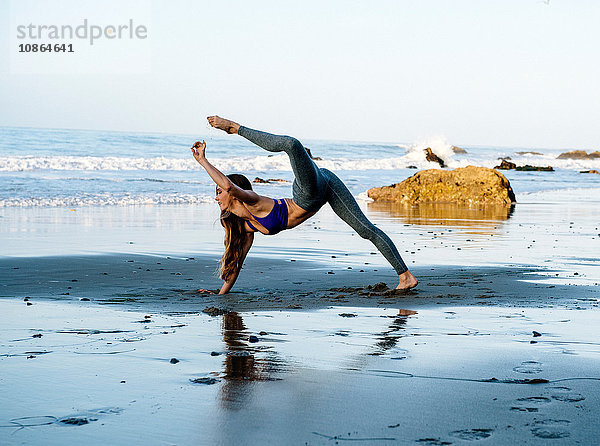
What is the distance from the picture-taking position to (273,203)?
23.2 ft

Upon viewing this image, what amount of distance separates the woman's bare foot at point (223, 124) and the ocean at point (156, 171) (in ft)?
0.89

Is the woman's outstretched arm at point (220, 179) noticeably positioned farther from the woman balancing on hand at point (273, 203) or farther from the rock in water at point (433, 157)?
the rock in water at point (433, 157)

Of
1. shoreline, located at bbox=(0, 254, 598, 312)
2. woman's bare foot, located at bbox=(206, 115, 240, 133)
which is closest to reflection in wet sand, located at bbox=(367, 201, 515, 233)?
shoreline, located at bbox=(0, 254, 598, 312)

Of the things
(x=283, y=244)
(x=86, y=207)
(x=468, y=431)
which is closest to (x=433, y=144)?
(x=86, y=207)

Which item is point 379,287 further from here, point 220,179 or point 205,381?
point 205,381

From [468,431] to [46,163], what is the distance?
115 ft

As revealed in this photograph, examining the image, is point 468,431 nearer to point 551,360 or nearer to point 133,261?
point 551,360

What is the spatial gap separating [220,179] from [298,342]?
2.03m

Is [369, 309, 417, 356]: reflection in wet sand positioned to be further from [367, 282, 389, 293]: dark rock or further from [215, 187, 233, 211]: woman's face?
[215, 187, 233, 211]: woman's face

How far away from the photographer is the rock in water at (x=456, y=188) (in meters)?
21.2

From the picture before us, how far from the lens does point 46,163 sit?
Answer: 3581 centimetres

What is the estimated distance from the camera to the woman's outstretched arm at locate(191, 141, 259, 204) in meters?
6.57

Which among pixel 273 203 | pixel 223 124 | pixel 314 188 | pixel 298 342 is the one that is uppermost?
pixel 223 124

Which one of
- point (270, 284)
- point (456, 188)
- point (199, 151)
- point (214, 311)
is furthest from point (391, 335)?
point (456, 188)
